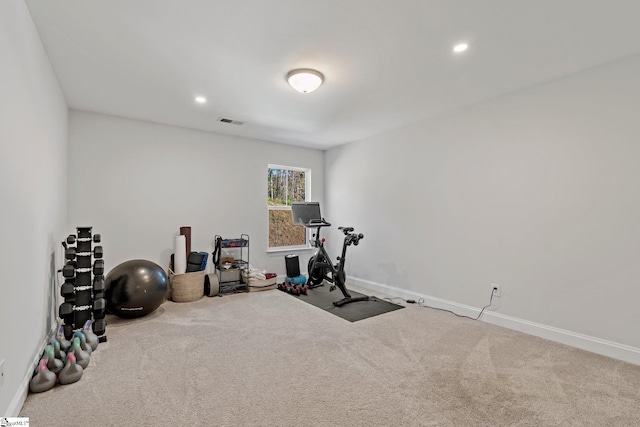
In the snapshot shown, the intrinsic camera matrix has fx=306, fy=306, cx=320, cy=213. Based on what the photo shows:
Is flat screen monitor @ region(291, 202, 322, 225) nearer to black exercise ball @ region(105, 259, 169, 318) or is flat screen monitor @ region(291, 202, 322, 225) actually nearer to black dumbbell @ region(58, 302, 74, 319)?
black exercise ball @ region(105, 259, 169, 318)

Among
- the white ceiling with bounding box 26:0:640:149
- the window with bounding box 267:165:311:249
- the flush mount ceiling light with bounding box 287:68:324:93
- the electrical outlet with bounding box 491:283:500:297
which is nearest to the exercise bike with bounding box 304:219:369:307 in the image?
the window with bounding box 267:165:311:249

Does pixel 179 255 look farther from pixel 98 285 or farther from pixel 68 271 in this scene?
pixel 68 271

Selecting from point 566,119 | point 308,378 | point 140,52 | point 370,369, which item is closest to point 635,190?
point 566,119

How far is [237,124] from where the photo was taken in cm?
471

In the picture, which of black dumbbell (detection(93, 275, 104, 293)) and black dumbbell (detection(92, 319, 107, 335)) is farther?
black dumbbell (detection(93, 275, 104, 293))

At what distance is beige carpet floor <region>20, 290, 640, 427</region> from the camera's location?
6.27 ft

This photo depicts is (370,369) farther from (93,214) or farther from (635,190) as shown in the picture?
(93,214)

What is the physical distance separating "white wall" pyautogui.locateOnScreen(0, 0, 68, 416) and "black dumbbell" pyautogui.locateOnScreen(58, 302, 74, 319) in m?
0.13

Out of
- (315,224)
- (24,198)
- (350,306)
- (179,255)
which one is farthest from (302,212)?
(24,198)

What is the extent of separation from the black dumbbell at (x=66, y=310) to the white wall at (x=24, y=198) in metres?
0.13

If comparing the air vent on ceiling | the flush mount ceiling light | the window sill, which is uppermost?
the air vent on ceiling

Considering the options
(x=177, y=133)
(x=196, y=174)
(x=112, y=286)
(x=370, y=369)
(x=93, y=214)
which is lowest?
(x=370, y=369)

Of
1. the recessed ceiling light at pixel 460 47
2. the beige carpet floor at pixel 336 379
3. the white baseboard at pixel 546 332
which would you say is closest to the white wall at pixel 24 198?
the beige carpet floor at pixel 336 379

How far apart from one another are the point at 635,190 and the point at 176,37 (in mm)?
4119
